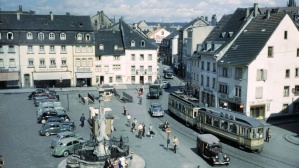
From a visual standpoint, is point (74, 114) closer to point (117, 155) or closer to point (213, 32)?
point (117, 155)

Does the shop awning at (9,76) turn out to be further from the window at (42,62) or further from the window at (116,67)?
the window at (116,67)

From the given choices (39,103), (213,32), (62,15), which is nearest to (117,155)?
(39,103)

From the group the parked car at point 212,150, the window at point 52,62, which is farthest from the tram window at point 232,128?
the window at point 52,62

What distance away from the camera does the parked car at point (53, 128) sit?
37844mm

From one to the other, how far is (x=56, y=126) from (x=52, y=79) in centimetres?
3278

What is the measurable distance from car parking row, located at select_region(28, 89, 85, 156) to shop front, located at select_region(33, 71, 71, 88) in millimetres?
11993

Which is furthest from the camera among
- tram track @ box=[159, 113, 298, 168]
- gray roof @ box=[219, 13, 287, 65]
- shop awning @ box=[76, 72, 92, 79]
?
shop awning @ box=[76, 72, 92, 79]

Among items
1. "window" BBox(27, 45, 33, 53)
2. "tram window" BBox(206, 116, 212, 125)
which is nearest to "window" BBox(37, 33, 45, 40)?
"window" BBox(27, 45, 33, 53)

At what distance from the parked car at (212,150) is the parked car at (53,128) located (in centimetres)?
1587

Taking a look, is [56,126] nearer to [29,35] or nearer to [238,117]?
[238,117]

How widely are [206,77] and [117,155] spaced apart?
3138 cm

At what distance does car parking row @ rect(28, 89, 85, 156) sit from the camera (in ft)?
104

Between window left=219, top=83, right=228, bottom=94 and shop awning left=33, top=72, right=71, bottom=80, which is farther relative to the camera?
shop awning left=33, top=72, right=71, bottom=80

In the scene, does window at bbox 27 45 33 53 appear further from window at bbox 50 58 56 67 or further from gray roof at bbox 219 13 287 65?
gray roof at bbox 219 13 287 65
